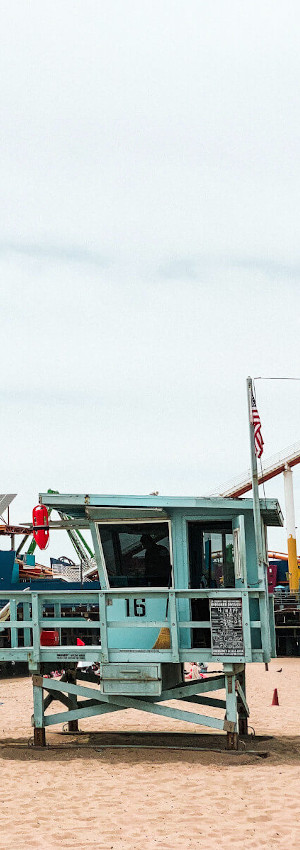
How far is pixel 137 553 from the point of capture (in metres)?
13.1

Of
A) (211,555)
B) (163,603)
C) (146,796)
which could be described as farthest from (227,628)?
(146,796)

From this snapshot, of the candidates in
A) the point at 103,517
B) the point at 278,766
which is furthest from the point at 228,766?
the point at 103,517

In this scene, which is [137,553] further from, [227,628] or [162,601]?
[227,628]

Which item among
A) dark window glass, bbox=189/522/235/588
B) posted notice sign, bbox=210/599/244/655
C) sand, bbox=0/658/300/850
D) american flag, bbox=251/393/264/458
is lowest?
sand, bbox=0/658/300/850

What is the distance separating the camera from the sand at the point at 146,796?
336 inches

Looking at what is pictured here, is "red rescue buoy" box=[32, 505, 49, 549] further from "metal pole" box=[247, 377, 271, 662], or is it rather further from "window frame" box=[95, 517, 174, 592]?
"metal pole" box=[247, 377, 271, 662]

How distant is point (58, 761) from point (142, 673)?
166 cm

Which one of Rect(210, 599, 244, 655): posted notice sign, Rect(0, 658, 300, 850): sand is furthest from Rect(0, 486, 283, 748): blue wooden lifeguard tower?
Rect(0, 658, 300, 850): sand

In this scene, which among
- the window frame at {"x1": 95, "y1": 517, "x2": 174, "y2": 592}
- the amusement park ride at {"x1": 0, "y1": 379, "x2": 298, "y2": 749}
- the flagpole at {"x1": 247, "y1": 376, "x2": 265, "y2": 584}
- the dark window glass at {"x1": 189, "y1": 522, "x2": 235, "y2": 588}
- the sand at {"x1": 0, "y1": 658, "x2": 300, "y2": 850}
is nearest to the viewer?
the sand at {"x1": 0, "y1": 658, "x2": 300, "y2": 850}

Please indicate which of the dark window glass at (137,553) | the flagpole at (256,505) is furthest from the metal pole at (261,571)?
the dark window glass at (137,553)

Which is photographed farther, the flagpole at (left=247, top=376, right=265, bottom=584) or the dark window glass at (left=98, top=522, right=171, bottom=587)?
the dark window glass at (left=98, top=522, right=171, bottom=587)

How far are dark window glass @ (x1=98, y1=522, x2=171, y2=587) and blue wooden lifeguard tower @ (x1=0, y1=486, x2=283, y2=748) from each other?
0.05 ft

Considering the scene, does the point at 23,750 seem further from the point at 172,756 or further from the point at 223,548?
the point at 223,548

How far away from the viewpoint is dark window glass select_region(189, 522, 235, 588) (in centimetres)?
1306
